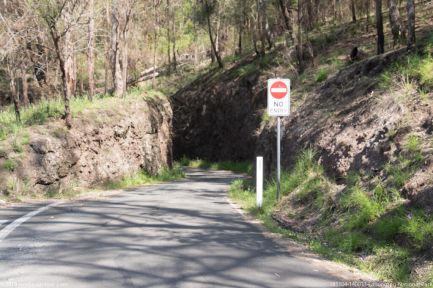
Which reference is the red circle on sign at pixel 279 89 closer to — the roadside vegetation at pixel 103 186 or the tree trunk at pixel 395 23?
the tree trunk at pixel 395 23

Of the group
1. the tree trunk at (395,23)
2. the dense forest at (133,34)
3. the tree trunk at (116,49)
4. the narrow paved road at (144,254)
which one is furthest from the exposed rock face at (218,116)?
the narrow paved road at (144,254)

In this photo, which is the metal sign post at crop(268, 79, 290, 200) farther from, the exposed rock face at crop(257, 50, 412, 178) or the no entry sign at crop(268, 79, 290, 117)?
the exposed rock face at crop(257, 50, 412, 178)

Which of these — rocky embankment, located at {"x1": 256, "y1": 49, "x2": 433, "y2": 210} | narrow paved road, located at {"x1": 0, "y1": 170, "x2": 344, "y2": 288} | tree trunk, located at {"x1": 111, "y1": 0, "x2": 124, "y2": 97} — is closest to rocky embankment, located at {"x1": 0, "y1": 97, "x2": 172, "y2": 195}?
tree trunk, located at {"x1": 111, "y1": 0, "x2": 124, "y2": 97}

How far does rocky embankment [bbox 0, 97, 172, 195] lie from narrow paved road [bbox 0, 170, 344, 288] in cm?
608

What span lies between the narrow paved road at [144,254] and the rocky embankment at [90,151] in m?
6.08

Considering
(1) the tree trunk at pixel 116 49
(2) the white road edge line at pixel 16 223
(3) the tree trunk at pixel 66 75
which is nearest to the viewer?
(2) the white road edge line at pixel 16 223

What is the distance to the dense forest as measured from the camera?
67.5 ft

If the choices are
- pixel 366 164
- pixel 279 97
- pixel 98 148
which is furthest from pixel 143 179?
pixel 366 164

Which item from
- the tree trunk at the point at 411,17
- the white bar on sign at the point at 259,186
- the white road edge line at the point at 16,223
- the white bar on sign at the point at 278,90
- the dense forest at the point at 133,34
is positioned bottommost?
the white road edge line at the point at 16,223

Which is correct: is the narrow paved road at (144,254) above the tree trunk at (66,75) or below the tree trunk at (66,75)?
below

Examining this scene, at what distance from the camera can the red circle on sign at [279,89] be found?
12977 mm

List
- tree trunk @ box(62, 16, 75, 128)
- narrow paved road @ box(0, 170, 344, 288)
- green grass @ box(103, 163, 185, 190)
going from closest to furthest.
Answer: narrow paved road @ box(0, 170, 344, 288) → tree trunk @ box(62, 16, 75, 128) → green grass @ box(103, 163, 185, 190)

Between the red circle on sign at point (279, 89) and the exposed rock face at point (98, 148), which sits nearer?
the red circle on sign at point (279, 89)

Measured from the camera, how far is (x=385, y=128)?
416 inches
